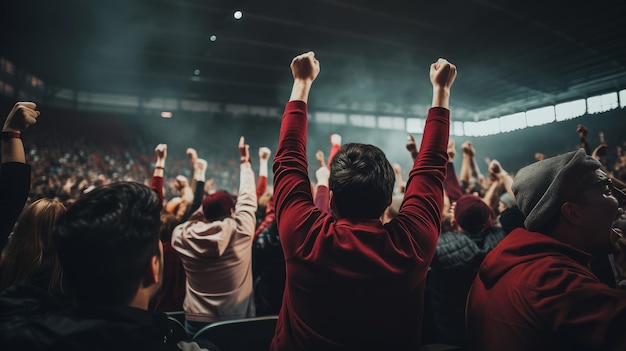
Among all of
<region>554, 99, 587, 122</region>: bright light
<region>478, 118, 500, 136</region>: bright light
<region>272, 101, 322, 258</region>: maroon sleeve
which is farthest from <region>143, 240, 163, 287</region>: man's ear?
<region>478, 118, 500, 136</region>: bright light

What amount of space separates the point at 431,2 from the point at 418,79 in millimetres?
5088

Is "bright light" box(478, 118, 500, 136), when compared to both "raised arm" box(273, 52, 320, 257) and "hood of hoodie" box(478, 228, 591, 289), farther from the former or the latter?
"raised arm" box(273, 52, 320, 257)

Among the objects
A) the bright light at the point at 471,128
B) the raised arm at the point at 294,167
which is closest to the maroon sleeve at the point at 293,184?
the raised arm at the point at 294,167

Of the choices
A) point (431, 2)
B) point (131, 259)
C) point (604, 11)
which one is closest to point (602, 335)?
point (131, 259)

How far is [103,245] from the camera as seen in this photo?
0.71m

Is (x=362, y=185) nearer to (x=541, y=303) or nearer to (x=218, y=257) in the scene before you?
(x=541, y=303)

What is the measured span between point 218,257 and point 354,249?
3.90 feet

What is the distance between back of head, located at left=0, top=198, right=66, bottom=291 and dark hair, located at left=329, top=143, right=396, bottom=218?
44.8 inches

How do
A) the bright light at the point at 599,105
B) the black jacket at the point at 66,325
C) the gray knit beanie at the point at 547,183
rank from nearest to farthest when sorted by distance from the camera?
the black jacket at the point at 66,325 < the gray knit beanie at the point at 547,183 < the bright light at the point at 599,105

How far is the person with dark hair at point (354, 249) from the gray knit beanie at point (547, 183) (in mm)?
309

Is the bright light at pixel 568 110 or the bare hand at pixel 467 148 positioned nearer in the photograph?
the bare hand at pixel 467 148

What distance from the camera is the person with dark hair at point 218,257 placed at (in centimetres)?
173

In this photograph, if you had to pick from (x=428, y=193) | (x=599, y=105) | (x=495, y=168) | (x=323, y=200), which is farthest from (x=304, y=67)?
(x=599, y=105)

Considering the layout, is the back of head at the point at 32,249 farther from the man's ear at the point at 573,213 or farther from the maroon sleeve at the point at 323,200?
A: the man's ear at the point at 573,213
